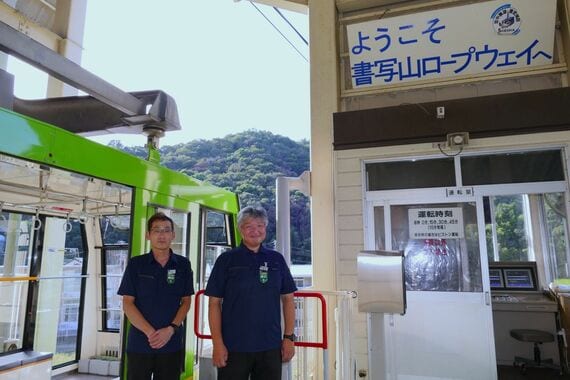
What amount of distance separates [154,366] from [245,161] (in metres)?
16.0

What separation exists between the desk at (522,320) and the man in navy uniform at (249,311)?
4453mm

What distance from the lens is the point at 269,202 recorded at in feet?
54.3

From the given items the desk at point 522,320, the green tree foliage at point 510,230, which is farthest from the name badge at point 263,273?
the green tree foliage at point 510,230

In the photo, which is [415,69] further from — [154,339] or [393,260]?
[154,339]

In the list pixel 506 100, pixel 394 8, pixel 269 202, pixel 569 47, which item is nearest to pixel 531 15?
pixel 569 47

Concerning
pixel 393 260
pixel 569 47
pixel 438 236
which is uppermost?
pixel 569 47

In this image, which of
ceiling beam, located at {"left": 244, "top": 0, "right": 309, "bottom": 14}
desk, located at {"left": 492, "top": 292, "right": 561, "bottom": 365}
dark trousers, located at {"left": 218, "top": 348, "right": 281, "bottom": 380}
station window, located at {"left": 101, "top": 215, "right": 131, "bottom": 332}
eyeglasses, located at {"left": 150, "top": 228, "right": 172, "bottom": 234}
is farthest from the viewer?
ceiling beam, located at {"left": 244, "top": 0, "right": 309, "bottom": 14}

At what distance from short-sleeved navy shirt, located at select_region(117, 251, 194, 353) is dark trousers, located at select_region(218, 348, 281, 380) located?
0.42 metres

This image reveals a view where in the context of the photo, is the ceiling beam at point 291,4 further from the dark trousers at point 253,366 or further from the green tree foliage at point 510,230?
the dark trousers at point 253,366

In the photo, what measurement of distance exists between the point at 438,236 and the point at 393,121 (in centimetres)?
148

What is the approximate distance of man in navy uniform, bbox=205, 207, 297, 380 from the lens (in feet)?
8.16

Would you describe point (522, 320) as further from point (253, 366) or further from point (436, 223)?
point (253, 366)

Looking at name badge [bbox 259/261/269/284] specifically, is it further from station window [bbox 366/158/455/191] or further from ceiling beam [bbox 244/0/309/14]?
ceiling beam [bbox 244/0/309/14]

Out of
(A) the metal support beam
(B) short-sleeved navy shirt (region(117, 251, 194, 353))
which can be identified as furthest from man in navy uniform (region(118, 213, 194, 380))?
(A) the metal support beam
